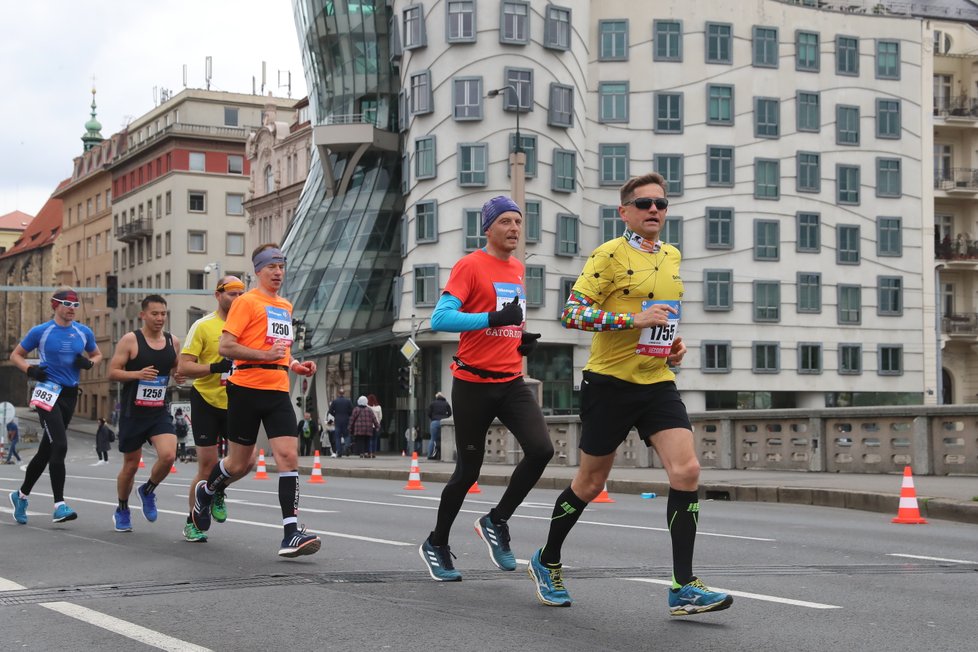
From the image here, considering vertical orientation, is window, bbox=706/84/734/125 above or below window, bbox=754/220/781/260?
above

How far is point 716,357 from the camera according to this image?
→ 192 feet

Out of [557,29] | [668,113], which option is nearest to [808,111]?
[668,113]

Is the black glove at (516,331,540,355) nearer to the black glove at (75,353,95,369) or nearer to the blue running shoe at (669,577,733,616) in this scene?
the blue running shoe at (669,577,733,616)

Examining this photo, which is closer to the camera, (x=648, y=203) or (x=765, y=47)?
(x=648, y=203)

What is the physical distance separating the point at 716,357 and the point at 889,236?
972 cm

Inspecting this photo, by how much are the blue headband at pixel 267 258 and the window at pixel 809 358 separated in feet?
171

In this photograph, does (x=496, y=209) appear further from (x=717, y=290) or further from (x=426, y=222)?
(x=717, y=290)

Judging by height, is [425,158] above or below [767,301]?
above

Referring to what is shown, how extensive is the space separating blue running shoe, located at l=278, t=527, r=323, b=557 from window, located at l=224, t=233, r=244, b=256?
91.6 metres

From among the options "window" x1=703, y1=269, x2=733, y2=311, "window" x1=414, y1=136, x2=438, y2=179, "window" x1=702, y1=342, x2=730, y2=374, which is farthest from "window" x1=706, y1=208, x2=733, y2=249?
"window" x1=414, y1=136, x2=438, y2=179

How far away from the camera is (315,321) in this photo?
189 feet

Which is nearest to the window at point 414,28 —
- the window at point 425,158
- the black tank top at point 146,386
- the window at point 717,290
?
the window at point 425,158

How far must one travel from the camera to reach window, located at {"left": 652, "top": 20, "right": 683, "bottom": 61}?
59.0m

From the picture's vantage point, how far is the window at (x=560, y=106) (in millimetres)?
55312
